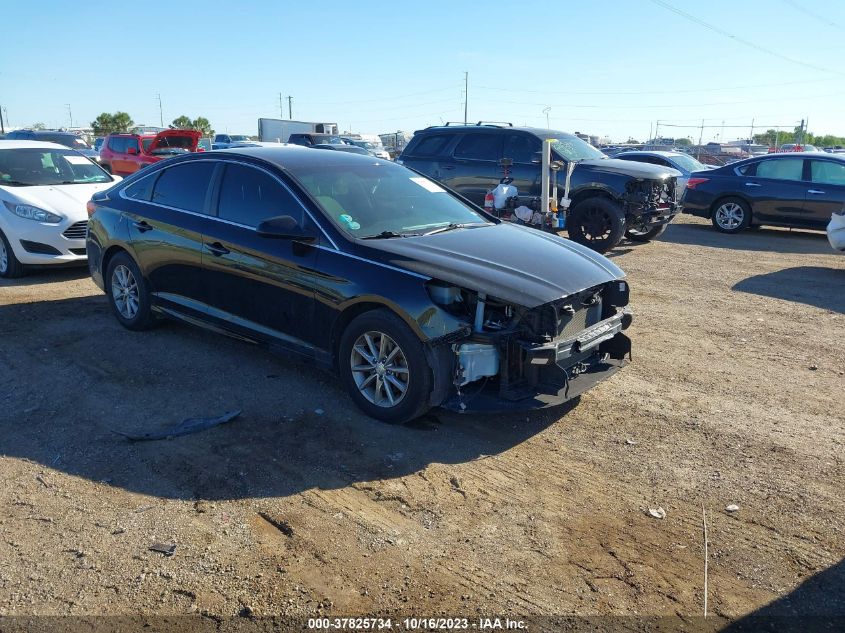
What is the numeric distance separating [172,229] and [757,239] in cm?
1126

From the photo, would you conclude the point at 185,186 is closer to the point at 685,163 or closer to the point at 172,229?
the point at 172,229

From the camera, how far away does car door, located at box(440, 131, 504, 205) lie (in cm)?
1161

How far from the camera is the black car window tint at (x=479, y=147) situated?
1168cm

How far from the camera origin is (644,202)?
11125 mm

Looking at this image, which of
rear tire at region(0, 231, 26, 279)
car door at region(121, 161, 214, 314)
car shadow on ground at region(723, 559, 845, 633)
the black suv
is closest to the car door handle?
car door at region(121, 161, 214, 314)

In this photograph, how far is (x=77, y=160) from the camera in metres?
10.2

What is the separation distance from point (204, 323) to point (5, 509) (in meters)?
2.38

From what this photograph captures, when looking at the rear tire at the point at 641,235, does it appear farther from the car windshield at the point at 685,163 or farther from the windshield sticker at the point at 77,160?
the windshield sticker at the point at 77,160

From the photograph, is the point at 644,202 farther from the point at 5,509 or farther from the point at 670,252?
the point at 5,509

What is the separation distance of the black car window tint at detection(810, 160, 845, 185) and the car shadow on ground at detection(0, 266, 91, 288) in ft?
40.7

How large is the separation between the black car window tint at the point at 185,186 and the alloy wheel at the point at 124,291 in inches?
31.8

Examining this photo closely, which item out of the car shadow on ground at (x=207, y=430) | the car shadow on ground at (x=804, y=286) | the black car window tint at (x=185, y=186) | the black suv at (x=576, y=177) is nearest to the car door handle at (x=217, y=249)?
the black car window tint at (x=185, y=186)

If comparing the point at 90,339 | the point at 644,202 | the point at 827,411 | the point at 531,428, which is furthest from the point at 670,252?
the point at 90,339

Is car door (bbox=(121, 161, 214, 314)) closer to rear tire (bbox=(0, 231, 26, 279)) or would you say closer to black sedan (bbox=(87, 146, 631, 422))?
black sedan (bbox=(87, 146, 631, 422))
